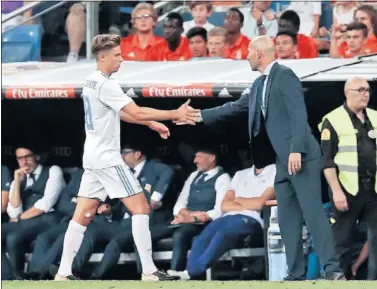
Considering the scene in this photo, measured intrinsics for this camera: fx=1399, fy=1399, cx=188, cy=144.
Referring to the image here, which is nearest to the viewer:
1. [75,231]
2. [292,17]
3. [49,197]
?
[75,231]

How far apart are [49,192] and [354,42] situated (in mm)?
3002

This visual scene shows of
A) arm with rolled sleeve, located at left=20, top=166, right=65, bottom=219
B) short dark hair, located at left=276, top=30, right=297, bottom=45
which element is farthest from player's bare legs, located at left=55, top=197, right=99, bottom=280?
short dark hair, located at left=276, top=30, right=297, bottom=45

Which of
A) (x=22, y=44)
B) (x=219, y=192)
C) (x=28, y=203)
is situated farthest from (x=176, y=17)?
(x=28, y=203)

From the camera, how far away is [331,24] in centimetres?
1324

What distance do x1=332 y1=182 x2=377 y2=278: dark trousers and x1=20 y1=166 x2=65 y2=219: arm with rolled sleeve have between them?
277cm

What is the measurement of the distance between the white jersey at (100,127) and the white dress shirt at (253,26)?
3557 mm

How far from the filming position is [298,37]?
41.4 ft

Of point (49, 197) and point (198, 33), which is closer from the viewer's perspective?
point (49, 197)

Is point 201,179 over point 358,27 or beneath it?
beneath

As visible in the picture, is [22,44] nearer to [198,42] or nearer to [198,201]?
[198,42]

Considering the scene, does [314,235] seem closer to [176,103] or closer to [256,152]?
[256,152]

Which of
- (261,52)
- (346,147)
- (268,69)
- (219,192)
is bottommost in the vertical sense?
(219,192)

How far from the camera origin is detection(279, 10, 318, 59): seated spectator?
1249 cm

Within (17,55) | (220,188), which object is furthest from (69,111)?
(220,188)
